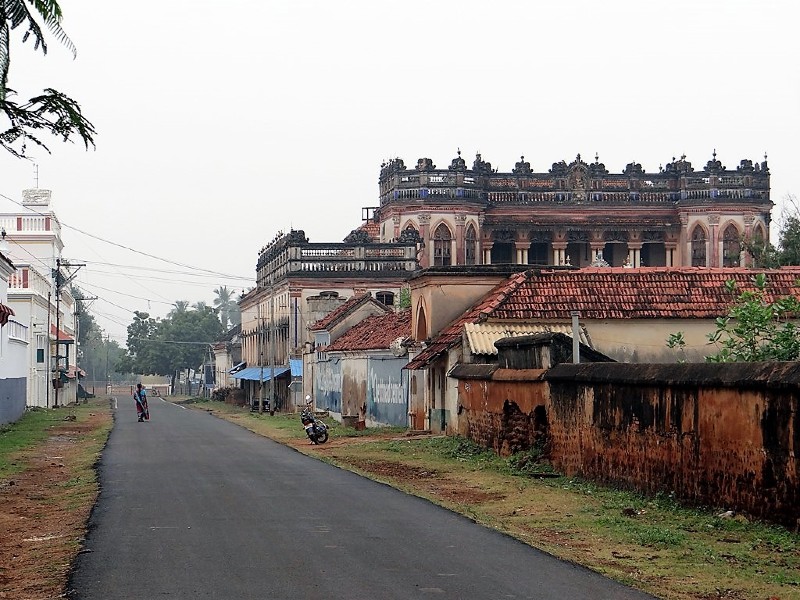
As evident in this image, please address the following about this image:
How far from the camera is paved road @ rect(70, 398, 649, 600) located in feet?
33.3

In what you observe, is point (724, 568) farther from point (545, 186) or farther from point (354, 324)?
point (545, 186)

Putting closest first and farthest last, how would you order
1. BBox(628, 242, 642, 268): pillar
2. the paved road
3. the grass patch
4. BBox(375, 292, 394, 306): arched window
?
the paved road → the grass patch → BBox(375, 292, 394, 306): arched window → BBox(628, 242, 642, 268): pillar

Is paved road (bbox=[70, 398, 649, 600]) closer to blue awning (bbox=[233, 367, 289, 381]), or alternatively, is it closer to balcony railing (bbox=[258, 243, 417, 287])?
balcony railing (bbox=[258, 243, 417, 287])

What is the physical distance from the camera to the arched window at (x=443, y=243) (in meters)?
63.1

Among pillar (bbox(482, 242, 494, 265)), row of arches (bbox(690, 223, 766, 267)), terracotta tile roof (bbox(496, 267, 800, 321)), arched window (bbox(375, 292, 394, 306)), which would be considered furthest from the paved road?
row of arches (bbox(690, 223, 766, 267))

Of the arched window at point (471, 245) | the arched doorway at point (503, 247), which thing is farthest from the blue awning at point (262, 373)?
the arched doorway at point (503, 247)

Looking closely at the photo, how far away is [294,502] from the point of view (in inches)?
666

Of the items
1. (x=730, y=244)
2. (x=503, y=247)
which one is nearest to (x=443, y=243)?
(x=503, y=247)

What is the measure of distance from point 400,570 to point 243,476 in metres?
10.7

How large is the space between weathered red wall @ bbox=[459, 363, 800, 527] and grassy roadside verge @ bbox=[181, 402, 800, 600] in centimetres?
32

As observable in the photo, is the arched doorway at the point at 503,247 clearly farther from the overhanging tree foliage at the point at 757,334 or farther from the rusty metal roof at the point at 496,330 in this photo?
the overhanging tree foliage at the point at 757,334

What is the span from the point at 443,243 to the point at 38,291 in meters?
19.4

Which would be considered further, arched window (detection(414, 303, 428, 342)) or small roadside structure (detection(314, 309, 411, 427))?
small roadside structure (detection(314, 309, 411, 427))

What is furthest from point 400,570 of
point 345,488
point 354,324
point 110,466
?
point 354,324
